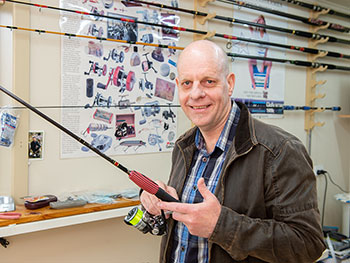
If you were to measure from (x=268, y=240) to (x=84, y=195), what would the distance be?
53.8 inches

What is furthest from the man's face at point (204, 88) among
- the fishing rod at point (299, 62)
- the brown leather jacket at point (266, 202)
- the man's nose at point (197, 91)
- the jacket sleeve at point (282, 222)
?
the fishing rod at point (299, 62)

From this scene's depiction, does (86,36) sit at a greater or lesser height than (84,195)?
greater

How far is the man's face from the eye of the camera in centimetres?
123

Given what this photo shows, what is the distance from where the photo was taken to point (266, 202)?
1.15 meters

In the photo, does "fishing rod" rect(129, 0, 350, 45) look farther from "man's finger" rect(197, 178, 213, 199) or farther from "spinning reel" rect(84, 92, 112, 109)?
"man's finger" rect(197, 178, 213, 199)

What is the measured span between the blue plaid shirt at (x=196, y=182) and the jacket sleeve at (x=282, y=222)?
169 millimetres

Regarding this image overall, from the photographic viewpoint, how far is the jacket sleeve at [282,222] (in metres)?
1.06

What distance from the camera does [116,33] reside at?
2.26 m

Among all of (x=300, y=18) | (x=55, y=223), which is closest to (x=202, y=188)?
(x=55, y=223)

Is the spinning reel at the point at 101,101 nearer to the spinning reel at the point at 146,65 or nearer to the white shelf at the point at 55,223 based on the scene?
the spinning reel at the point at 146,65

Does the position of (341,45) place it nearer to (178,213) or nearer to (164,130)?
(164,130)

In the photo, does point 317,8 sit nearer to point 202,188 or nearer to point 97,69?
point 97,69

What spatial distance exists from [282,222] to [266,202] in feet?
0.27

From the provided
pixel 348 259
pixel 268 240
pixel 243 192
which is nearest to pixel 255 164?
pixel 243 192
